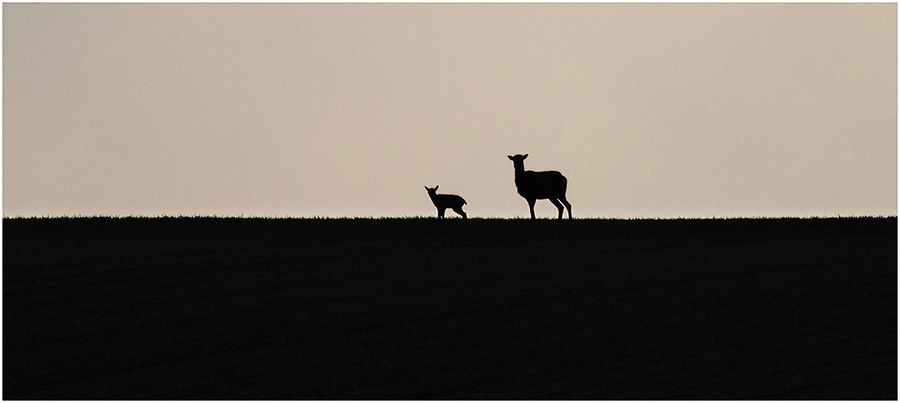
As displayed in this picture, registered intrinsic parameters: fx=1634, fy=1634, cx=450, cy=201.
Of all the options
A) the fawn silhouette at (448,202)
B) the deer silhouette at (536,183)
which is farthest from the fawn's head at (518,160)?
the fawn silhouette at (448,202)

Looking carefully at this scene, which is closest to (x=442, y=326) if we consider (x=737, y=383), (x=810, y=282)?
(x=737, y=383)

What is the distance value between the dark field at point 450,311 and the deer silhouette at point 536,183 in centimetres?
66

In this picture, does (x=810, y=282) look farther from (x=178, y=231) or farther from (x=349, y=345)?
(x=178, y=231)

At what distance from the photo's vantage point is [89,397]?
680 inches

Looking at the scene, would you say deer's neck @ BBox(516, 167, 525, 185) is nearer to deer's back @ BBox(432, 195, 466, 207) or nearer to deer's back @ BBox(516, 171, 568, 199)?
deer's back @ BBox(516, 171, 568, 199)

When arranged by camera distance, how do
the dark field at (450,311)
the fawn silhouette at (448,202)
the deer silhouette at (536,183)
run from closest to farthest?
the dark field at (450,311) → the deer silhouette at (536,183) → the fawn silhouette at (448,202)

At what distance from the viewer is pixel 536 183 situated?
96.3ft

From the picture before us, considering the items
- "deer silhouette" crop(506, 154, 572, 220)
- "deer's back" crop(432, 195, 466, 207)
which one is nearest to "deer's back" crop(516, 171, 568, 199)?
"deer silhouette" crop(506, 154, 572, 220)

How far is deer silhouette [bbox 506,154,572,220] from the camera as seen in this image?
29.3 meters

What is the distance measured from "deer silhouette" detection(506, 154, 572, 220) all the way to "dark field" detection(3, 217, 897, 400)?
2.18ft

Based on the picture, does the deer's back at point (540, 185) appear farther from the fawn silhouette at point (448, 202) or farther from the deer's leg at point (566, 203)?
the fawn silhouette at point (448, 202)

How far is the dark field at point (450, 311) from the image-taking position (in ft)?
58.9

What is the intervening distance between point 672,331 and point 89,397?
7.28 m

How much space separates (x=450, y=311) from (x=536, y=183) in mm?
8425
